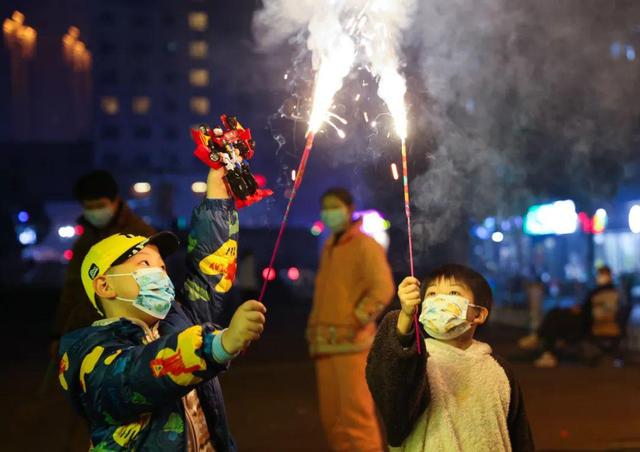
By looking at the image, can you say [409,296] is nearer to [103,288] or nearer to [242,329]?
[242,329]

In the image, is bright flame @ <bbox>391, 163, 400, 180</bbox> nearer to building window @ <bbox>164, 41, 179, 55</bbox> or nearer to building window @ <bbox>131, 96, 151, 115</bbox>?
building window @ <bbox>164, 41, 179, 55</bbox>

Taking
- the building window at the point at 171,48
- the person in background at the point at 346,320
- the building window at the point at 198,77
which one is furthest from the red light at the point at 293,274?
the building window at the point at 171,48

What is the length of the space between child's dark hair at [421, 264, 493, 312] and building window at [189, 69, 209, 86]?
67.9 metres

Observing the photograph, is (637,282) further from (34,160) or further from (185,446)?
(34,160)

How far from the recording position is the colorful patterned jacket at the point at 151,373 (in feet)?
8.36

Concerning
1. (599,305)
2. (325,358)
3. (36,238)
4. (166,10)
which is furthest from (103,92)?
(325,358)

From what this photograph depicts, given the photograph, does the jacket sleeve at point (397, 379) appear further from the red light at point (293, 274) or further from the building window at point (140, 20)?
the building window at point (140, 20)

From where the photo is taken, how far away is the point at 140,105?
81000 mm

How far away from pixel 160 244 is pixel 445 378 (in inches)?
48.1

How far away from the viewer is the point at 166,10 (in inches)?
3216

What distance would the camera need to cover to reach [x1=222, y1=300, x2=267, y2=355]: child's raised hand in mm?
2482

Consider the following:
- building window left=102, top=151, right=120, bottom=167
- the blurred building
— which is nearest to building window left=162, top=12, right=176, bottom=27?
the blurred building

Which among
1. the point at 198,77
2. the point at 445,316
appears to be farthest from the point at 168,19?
the point at 445,316

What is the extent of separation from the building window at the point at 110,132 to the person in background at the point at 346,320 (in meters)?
76.0
